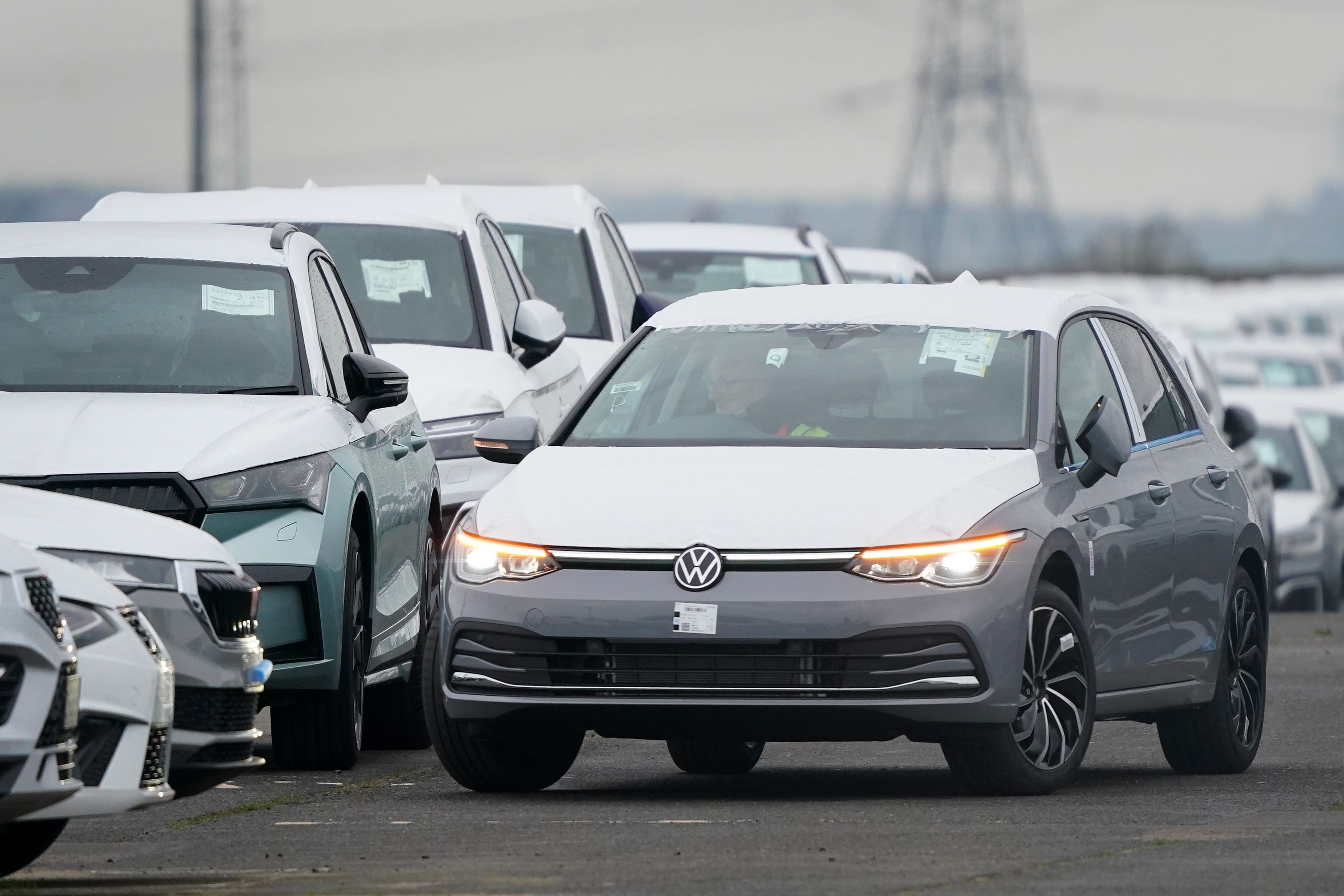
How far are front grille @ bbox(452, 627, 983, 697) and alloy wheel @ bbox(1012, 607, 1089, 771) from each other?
12.6 inches

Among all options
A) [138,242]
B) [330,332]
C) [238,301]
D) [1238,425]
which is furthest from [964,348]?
[1238,425]

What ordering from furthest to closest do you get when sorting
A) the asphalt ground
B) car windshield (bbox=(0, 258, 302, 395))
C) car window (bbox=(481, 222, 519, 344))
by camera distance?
car window (bbox=(481, 222, 519, 344)) → car windshield (bbox=(0, 258, 302, 395)) → the asphalt ground

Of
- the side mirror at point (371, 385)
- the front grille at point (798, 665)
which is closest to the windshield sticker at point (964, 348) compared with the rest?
the front grille at point (798, 665)

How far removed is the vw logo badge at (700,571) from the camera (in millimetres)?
8875

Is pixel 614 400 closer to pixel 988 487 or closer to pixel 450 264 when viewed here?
pixel 988 487

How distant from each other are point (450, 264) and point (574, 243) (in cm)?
296

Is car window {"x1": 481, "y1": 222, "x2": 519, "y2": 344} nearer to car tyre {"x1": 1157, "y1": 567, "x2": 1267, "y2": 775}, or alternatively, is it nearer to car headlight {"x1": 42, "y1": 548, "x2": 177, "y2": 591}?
car tyre {"x1": 1157, "y1": 567, "x2": 1267, "y2": 775}

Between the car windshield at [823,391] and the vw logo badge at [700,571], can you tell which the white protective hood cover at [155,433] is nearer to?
the car windshield at [823,391]

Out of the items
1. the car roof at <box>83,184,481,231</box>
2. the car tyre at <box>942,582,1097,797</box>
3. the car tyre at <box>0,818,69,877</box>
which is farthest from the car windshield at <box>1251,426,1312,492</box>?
the car tyre at <box>0,818,69,877</box>

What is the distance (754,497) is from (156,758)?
8.62 ft

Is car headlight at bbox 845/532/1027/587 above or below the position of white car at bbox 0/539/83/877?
below

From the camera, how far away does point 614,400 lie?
33.6 ft

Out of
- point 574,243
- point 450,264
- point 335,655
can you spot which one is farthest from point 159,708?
point 574,243

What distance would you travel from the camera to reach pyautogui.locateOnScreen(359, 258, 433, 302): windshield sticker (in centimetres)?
1430
